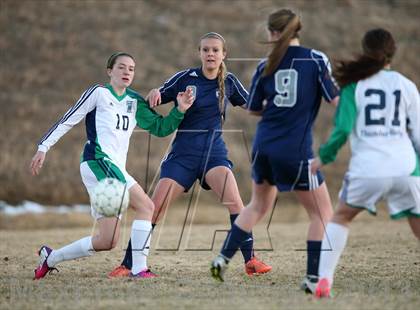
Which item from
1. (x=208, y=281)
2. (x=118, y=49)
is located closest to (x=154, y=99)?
(x=208, y=281)

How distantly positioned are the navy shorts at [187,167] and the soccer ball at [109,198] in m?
0.76

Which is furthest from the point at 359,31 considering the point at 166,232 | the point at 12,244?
the point at 12,244

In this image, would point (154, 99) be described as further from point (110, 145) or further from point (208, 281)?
point (208, 281)

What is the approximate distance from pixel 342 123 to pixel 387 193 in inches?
23.9

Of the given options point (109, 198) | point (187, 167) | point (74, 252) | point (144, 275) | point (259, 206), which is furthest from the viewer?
point (187, 167)

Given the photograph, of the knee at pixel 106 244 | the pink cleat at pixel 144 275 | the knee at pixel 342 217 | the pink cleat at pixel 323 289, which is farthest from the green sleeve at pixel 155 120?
the pink cleat at pixel 323 289

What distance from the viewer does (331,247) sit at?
6137 mm

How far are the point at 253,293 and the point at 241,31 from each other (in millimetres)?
25325

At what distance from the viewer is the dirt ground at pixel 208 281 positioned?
614cm

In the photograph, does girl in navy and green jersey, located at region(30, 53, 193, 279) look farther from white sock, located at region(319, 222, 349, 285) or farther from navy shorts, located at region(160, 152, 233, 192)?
white sock, located at region(319, 222, 349, 285)

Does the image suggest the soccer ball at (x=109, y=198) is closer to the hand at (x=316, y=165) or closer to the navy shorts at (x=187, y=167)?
the navy shorts at (x=187, y=167)

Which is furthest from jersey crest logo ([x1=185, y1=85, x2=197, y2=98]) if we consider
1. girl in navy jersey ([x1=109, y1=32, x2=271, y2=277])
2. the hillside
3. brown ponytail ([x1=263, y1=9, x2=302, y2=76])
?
the hillside

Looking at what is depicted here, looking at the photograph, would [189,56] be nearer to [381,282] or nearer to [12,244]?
[12,244]

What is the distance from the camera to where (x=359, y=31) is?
31922 mm
